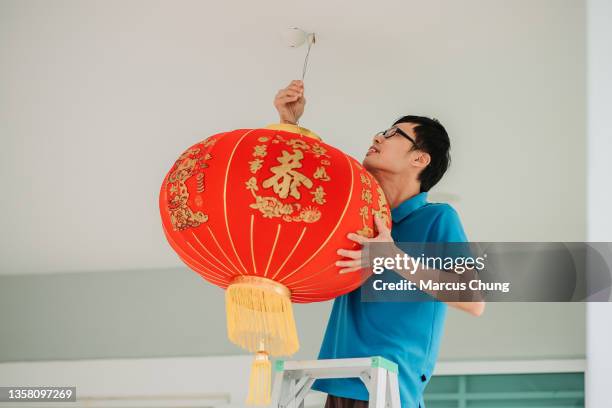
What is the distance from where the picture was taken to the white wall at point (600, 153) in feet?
7.10

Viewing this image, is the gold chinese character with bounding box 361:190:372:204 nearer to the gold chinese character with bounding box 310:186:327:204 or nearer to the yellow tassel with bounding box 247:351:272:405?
the gold chinese character with bounding box 310:186:327:204

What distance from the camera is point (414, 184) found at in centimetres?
196

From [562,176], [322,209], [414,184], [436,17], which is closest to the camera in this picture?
[322,209]

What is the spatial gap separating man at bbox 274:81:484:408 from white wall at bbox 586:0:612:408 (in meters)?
0.53

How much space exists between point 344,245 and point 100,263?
11.0ft

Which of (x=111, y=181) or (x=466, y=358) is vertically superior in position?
(x=111, y=181)

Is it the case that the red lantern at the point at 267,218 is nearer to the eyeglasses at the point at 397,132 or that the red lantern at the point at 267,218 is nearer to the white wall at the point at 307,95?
the eyeglasses at the point at 397,132

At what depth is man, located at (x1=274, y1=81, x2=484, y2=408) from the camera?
175cm

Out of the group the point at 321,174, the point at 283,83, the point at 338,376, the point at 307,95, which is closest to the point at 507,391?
the point at 307,95

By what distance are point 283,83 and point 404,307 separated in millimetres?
1292

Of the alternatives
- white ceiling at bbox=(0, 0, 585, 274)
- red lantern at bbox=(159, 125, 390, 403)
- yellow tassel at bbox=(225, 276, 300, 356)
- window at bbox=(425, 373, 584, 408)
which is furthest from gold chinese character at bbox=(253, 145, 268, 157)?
window at bbox=(425, 373, 584, 408)

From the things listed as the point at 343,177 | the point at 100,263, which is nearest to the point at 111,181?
the point at 100,263

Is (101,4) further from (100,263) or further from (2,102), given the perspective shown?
(100,263)

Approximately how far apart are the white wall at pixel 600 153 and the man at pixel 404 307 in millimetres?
526
